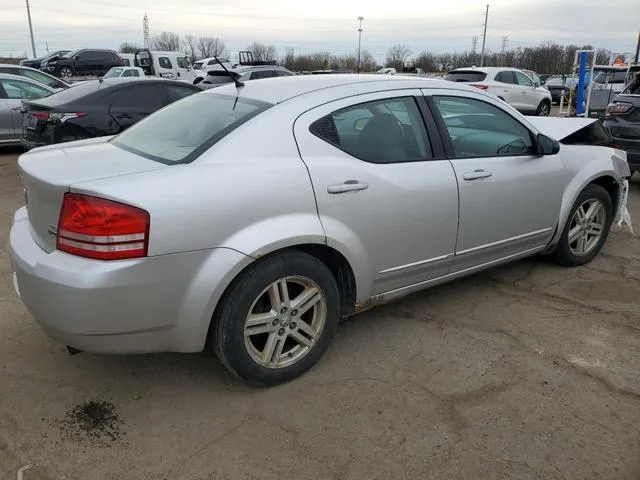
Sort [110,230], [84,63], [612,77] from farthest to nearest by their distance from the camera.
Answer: [84,63], [612,77], [110,230]

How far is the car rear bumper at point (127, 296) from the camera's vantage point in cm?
240

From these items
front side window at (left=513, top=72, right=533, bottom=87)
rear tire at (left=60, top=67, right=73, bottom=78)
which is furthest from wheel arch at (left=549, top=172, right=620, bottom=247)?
rear tire at (left=60, top=67, right=73, bottom=78)

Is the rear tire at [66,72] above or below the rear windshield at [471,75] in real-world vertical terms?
below

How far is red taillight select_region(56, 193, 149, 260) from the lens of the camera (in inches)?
94.3

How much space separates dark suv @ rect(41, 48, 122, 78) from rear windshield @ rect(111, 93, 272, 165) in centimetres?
2731

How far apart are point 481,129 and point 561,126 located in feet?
4.92

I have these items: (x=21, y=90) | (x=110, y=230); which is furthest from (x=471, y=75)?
(x=110, y=230)

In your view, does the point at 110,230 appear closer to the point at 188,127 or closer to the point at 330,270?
the point at 188,127

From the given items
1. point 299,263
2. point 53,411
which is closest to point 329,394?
point 299,263

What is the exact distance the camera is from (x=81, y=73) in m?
28.4

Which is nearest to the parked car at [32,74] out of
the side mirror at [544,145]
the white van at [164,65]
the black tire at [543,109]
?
the side mirror at [544,145]

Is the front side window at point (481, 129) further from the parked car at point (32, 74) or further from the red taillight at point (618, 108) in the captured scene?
the parked car at point (32, 74)

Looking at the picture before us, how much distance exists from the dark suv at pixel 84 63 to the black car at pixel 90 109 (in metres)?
22.0

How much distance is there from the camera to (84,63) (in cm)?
2814
